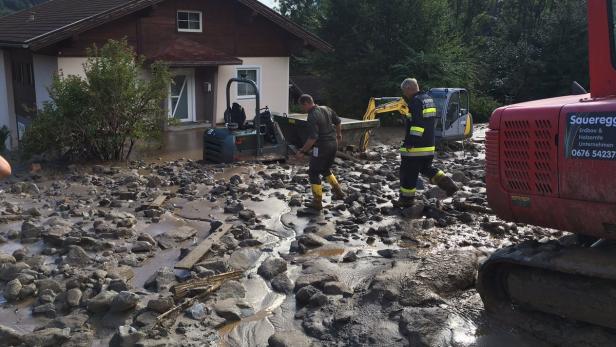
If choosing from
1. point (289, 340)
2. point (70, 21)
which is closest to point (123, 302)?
point (289, 340)

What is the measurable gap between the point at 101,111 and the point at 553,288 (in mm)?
11280

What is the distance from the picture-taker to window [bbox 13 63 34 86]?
19.7 meters

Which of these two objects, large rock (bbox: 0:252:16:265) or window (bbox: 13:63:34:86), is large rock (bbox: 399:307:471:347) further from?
window (bbox: 13:63:34:86)

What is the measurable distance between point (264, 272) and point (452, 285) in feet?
6.77

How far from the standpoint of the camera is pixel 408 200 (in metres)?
9.77

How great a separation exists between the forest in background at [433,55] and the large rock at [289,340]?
23.3 meters

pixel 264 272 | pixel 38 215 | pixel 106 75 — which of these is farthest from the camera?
pixel 106 75

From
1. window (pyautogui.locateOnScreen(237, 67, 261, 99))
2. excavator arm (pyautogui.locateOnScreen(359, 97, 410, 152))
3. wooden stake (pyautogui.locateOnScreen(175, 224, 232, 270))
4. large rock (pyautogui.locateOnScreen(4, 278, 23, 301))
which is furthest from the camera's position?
window (pyautogui.locateOnScreen(237, 67, 261, 99))

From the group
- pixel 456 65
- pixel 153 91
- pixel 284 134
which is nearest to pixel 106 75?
pixel 153 91

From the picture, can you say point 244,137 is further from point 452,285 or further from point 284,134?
point 452,285

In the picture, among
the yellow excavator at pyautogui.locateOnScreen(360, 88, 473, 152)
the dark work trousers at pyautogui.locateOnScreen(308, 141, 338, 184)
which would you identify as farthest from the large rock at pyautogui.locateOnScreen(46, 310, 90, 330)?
the yellow excavator at pyautogui.locateOnScreen(360, 88, 473, 152)

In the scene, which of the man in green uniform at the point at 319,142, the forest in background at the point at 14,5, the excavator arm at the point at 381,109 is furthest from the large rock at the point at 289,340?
the forest in background at the point at 14,5

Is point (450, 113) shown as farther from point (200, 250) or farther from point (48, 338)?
point (48, 338)

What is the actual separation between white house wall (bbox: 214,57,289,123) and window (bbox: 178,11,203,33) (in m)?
1.52
